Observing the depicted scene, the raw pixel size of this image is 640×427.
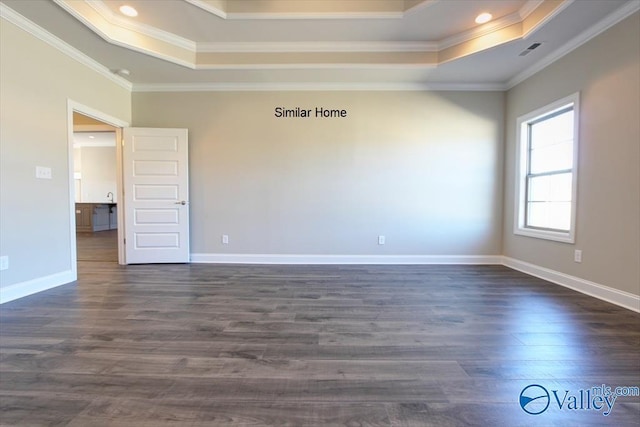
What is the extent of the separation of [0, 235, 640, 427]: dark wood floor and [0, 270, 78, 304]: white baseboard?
127 millimetres

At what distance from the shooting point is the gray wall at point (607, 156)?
275 cm

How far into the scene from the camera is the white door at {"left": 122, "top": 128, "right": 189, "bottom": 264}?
14.6ft

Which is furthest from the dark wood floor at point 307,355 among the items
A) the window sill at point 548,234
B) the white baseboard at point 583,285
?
the window sill at point 548,234

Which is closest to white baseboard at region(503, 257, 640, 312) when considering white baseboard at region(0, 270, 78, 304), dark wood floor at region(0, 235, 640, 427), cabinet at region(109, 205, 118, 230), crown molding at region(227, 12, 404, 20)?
dark wood floor at region(0, 235, 640, 427)

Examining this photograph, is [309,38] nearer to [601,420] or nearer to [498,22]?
[498,22]

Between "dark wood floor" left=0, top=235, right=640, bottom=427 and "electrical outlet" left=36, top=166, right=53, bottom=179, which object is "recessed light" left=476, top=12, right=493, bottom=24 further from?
"electrical outlet" left=36, top=166, right=53, bottom=179

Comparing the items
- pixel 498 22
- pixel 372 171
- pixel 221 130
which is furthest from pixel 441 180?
pixel 221 130

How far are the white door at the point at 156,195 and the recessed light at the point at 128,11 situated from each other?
1521 millimetres

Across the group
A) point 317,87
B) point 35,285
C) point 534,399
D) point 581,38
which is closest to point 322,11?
point 317,87

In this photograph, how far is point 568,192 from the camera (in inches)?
140

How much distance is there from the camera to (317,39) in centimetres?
378

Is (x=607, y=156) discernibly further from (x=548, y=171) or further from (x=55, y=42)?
(x=55, y=42)

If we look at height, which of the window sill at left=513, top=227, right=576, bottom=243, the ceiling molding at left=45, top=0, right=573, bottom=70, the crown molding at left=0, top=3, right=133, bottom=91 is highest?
the ceiling molding at left=45, top=0, right=573, bottom=70

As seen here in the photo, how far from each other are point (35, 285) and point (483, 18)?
5.64 metres
